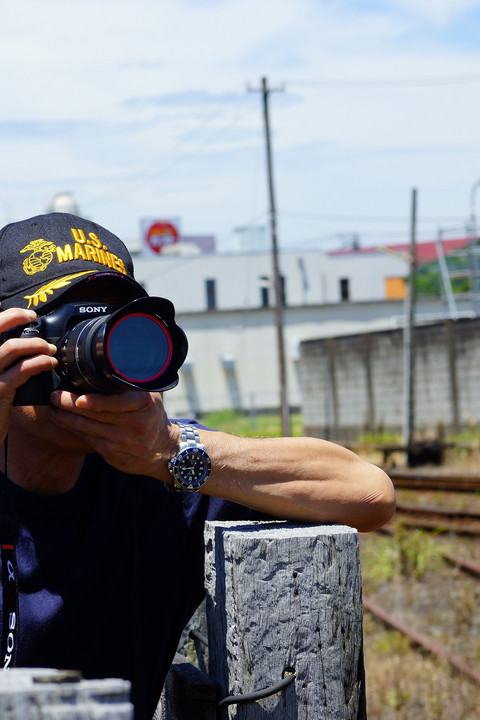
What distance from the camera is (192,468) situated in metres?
1.62

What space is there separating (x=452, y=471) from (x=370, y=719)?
36.5 ft

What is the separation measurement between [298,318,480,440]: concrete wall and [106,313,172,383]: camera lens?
18.6m

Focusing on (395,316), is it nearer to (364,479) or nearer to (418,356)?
(418,356)

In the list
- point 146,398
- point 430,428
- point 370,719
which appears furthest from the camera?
point 430,428

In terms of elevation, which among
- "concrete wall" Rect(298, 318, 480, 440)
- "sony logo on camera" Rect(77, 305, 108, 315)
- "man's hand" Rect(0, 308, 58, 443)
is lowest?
"concrete wall" Rect(298, 318, 480, 440)

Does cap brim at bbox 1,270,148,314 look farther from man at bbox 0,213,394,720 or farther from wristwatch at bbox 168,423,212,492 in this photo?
wristwatch at bbox 168,423,212,492

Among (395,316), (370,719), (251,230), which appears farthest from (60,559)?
(251,230)

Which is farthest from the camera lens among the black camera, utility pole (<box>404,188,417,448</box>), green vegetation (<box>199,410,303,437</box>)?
green vegetation (<box>199,410,303,437</box>)

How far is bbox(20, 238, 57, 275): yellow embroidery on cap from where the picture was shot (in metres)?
1.79

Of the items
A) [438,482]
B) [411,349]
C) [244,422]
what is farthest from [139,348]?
[244,422]

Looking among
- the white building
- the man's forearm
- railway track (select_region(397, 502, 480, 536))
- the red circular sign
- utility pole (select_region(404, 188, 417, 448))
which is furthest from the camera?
the red circular sign

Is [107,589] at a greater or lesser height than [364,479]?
lesser

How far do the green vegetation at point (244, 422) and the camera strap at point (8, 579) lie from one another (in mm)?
A: 28004

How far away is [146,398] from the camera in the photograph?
158 cm
